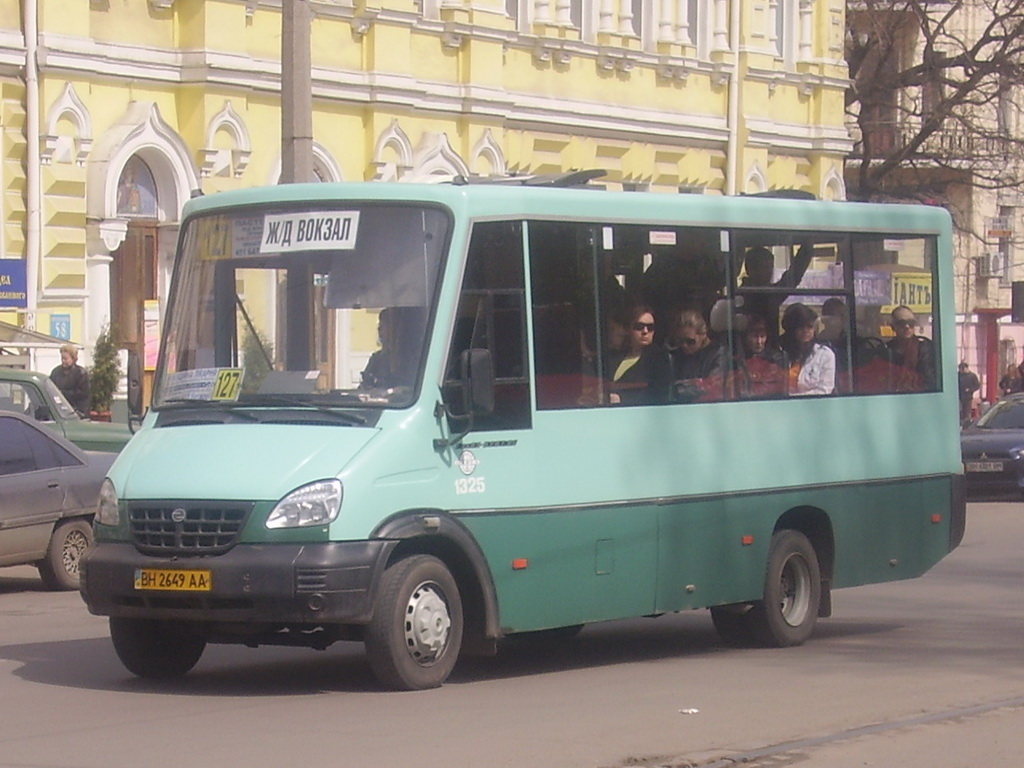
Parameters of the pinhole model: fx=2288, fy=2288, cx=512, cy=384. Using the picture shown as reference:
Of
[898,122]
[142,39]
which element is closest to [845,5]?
[898,122]

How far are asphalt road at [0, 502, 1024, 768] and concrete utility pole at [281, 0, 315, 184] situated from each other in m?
5.53

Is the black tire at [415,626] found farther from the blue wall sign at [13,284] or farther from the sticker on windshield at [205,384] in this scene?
the blue wall sign at [13,284]

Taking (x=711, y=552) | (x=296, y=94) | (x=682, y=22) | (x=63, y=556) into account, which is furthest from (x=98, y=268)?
(x=711, y=552)

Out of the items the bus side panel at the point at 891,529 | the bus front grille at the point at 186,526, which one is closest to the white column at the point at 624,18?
the bus side panel at the point at 891,529

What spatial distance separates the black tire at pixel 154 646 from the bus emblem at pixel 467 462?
1579 millimetres

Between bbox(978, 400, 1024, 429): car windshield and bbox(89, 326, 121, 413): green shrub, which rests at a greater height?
bbox(89, 326, 121, 413): green shrub

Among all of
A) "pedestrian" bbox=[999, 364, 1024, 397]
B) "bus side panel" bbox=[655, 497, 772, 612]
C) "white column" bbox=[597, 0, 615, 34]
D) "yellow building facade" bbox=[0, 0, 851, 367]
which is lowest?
"bus side panel" bbox=[655, 497, 772, 612]

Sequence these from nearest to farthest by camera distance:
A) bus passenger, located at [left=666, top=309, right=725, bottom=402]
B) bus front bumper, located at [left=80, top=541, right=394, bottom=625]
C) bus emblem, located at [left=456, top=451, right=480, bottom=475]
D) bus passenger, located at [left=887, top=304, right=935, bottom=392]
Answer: bus front bumper, located at [left=80, top=541, right=394, bottom=625] → bus emblem, located at [left=456, top=451, right=480, bottom=475] → bus passenger, located at [left=666, top=309, right=725, bottom=402] → bus passenger, located at [left=887, top=304, right=935, bottom=392]

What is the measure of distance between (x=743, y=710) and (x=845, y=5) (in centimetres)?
3549

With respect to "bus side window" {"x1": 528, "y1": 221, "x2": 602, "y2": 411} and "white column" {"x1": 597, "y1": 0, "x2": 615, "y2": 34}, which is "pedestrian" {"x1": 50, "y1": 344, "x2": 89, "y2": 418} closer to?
"white column" {"x1": 597, "y1": 0, "x2": 615, "y2": 34}

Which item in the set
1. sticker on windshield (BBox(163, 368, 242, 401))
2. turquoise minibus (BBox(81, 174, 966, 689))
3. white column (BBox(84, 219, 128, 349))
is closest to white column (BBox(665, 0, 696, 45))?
white column (BBox(84, 219, 128, 349))

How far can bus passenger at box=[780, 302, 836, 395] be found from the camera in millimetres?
13664

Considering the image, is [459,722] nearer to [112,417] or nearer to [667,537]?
[667,537]

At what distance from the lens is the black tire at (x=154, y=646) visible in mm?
11461
